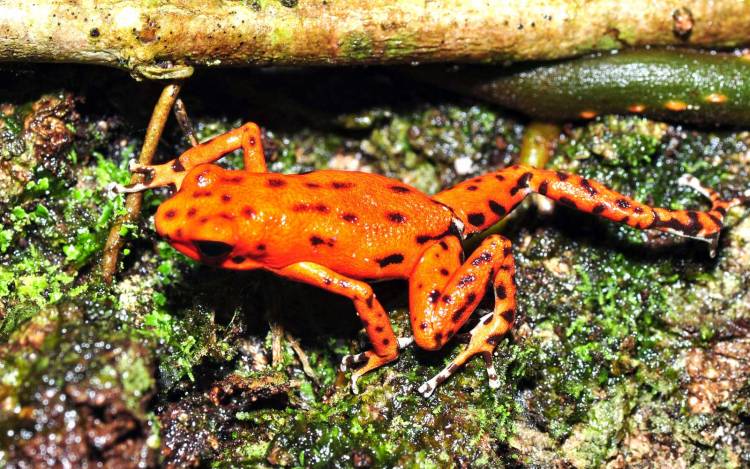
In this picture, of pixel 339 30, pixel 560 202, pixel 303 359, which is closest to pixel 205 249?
pixel 303 359

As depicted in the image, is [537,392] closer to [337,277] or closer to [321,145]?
[337,277]

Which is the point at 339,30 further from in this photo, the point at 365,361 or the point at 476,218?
the point at 365,361

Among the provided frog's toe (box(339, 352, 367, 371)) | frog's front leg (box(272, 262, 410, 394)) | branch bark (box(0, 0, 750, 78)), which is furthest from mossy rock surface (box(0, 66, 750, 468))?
branch bark (box(0, 0, 750, 78))

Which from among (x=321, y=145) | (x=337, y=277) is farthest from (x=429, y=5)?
(x=337, y=277)

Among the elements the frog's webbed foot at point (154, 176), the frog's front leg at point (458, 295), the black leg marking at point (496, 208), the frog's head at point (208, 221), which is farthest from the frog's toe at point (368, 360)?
the frog's webbed foot at point (154, 176)

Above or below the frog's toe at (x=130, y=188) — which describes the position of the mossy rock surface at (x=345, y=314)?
below

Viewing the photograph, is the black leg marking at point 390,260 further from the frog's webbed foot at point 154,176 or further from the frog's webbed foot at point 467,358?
the frog's webbed foot at point 154,176
